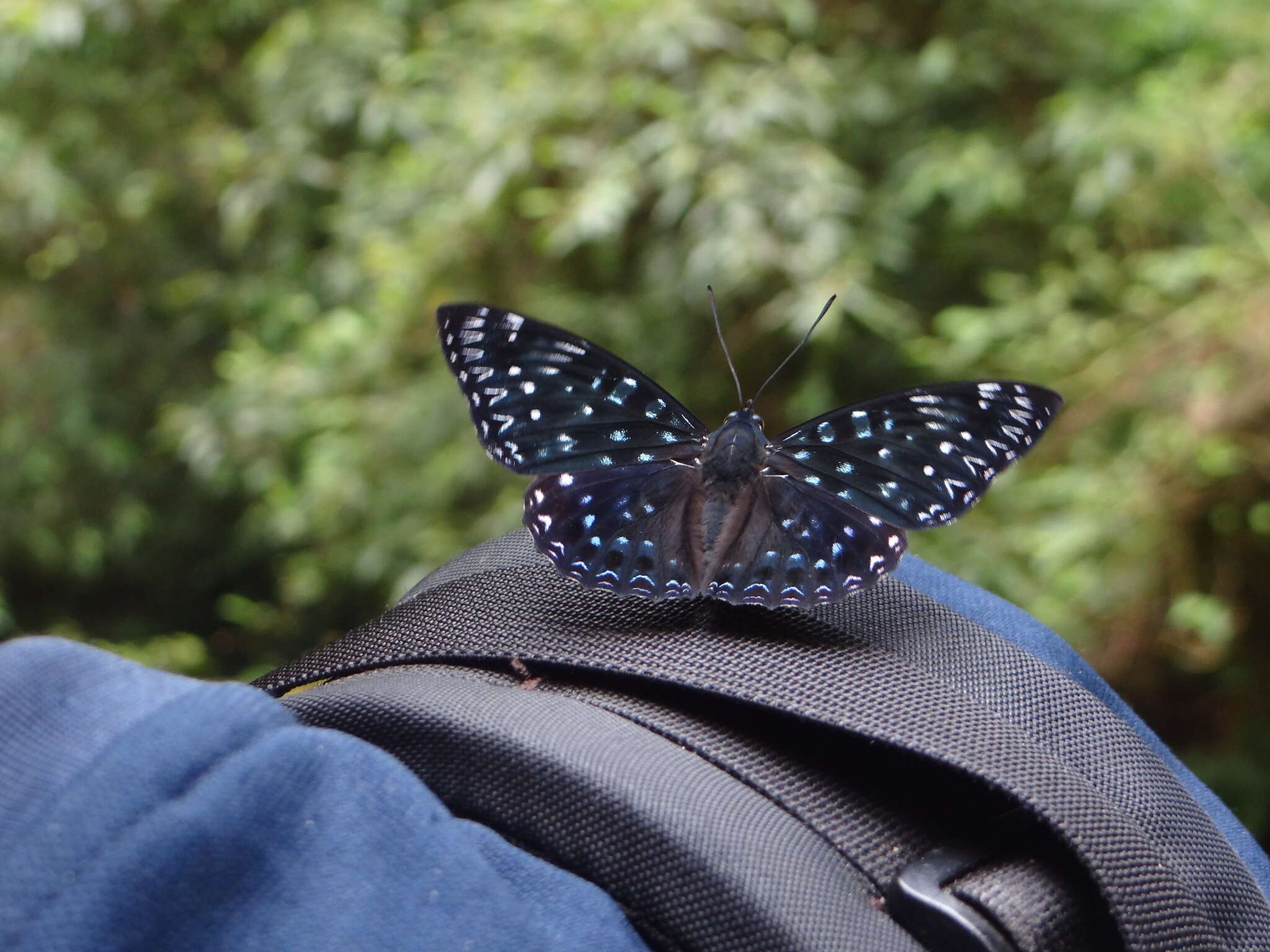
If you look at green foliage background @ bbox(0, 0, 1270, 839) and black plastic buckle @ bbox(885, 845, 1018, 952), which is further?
green foliage background @ bbox(0, 0, 1270, 839)

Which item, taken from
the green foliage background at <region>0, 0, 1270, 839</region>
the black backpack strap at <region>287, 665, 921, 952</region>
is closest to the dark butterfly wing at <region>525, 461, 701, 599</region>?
the black backpack strap at <region>287, 665, 921, 952</region>

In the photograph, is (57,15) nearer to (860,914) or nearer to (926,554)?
(926,554)

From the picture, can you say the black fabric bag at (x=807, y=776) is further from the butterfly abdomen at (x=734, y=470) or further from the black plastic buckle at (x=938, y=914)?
the butterfly abdomen at (x=734, y=470)

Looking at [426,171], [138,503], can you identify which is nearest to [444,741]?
[426,171]

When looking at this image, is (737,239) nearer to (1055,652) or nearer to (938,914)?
(1055,652)

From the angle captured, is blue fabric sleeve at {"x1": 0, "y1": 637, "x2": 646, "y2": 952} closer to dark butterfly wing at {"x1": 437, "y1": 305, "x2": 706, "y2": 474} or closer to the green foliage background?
dark butterfly wing at {"x1": 437, "y1": 305, "x2": 706, "y2": 474}

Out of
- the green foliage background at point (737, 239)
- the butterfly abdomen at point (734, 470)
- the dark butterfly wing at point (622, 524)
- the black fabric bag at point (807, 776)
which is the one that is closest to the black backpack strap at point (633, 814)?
the black fabric bag at point (807, 776)
